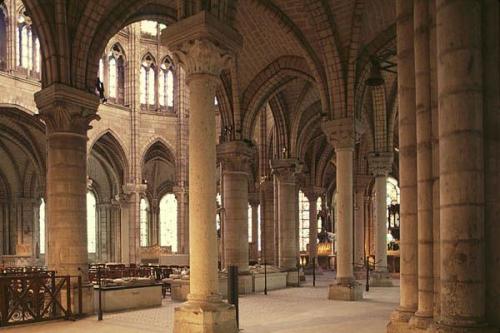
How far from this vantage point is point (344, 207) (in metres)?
16.0

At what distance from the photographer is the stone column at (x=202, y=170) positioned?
962 cm

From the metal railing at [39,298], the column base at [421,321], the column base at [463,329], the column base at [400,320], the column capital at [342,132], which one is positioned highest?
the column capital at [342,132]

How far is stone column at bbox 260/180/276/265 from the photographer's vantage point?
3009 centimetres

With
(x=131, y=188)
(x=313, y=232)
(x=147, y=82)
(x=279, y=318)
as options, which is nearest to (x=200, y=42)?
(x=279, y=318)

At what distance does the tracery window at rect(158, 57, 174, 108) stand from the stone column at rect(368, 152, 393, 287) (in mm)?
15508

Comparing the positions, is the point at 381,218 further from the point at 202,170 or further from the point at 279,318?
the point at 202,170

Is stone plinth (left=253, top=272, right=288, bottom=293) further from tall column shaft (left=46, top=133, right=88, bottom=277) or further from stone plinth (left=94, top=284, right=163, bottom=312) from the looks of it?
tall column shaft (left=46, top=133, right=88, bottom=277)

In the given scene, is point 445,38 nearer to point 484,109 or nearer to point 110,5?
point 484,109

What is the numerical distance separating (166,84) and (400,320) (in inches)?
1082

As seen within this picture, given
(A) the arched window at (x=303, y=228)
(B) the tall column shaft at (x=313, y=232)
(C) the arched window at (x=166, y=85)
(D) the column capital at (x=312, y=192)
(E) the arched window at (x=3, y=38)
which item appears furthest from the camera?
(A) the arched window at (x=303, y=228)

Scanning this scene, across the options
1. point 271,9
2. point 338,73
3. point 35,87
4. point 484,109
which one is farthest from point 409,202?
point 35,87

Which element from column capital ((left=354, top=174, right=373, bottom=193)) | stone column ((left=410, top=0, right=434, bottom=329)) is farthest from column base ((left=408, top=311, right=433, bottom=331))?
column capital ((left=354, top=174, right=373, bottom=193))

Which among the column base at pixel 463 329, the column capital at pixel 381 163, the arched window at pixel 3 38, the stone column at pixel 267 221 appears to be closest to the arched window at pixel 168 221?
the stone column at pixel 267 221

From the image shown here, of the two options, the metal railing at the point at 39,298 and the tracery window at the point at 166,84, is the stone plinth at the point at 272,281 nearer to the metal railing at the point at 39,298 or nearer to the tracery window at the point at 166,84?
the metal railing at the point at 39,298
